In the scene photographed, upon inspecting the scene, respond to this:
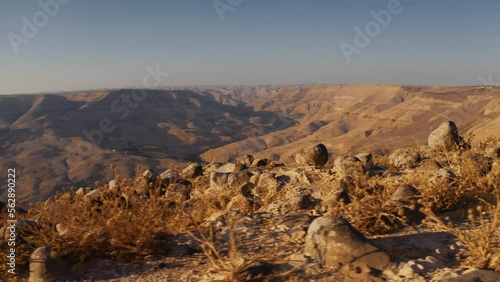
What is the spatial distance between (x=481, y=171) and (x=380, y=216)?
310 centimetres

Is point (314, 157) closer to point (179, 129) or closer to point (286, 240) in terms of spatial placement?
point (286, 240)

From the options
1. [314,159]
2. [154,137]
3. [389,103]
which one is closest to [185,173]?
[314,159]

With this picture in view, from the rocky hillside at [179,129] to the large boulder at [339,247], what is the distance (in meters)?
33.5

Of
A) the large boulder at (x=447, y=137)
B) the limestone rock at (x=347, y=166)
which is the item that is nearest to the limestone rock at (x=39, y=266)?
the limestone rock at (x=347, y=166)

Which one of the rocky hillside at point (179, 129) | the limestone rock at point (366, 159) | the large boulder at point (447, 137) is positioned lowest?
the rocky hillside at point (179, 129)

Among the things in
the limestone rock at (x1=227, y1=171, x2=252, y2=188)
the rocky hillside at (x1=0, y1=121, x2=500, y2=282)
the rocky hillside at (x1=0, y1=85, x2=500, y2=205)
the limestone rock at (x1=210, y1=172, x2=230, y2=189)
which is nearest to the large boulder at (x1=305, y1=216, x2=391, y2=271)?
the rocky hillside at (x1=0, y1=121, x2=500, y2=282)

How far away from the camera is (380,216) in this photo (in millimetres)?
4492

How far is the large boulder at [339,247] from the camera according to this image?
350 cm

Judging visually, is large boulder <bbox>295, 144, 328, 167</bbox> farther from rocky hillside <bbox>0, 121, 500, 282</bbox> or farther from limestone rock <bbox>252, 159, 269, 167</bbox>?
rocky hillside <bbox>0, 121, 500, 282</bbox>

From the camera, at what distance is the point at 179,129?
115750 millimetres

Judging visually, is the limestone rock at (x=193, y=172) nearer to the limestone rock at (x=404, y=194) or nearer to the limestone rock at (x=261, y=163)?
the limestone rock at (x=261, y=163)

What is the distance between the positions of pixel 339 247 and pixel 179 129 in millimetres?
115004

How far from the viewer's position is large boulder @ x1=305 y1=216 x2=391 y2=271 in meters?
3.50

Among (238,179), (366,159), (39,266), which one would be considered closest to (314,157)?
(366,159)
